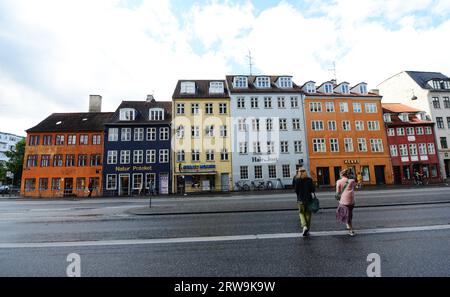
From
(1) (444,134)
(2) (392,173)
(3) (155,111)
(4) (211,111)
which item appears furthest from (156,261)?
(1) (444,134)

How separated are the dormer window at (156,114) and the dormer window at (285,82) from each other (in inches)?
761

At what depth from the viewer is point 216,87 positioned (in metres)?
36.2

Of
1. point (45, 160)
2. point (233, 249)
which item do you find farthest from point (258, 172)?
point (45, 160)

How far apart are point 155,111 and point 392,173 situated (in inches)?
1472

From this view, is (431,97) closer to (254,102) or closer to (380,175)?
(380,175)

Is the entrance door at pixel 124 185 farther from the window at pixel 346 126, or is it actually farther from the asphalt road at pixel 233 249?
the window at pixel 346 126

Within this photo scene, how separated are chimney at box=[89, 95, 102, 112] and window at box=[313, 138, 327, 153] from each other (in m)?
A: 37.3

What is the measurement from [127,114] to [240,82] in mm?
18321

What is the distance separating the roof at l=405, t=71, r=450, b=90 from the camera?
39.7 m

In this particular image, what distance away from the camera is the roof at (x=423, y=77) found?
39.7 metres

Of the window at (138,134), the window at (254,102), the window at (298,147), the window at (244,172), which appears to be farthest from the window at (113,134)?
the window at (298,147)
